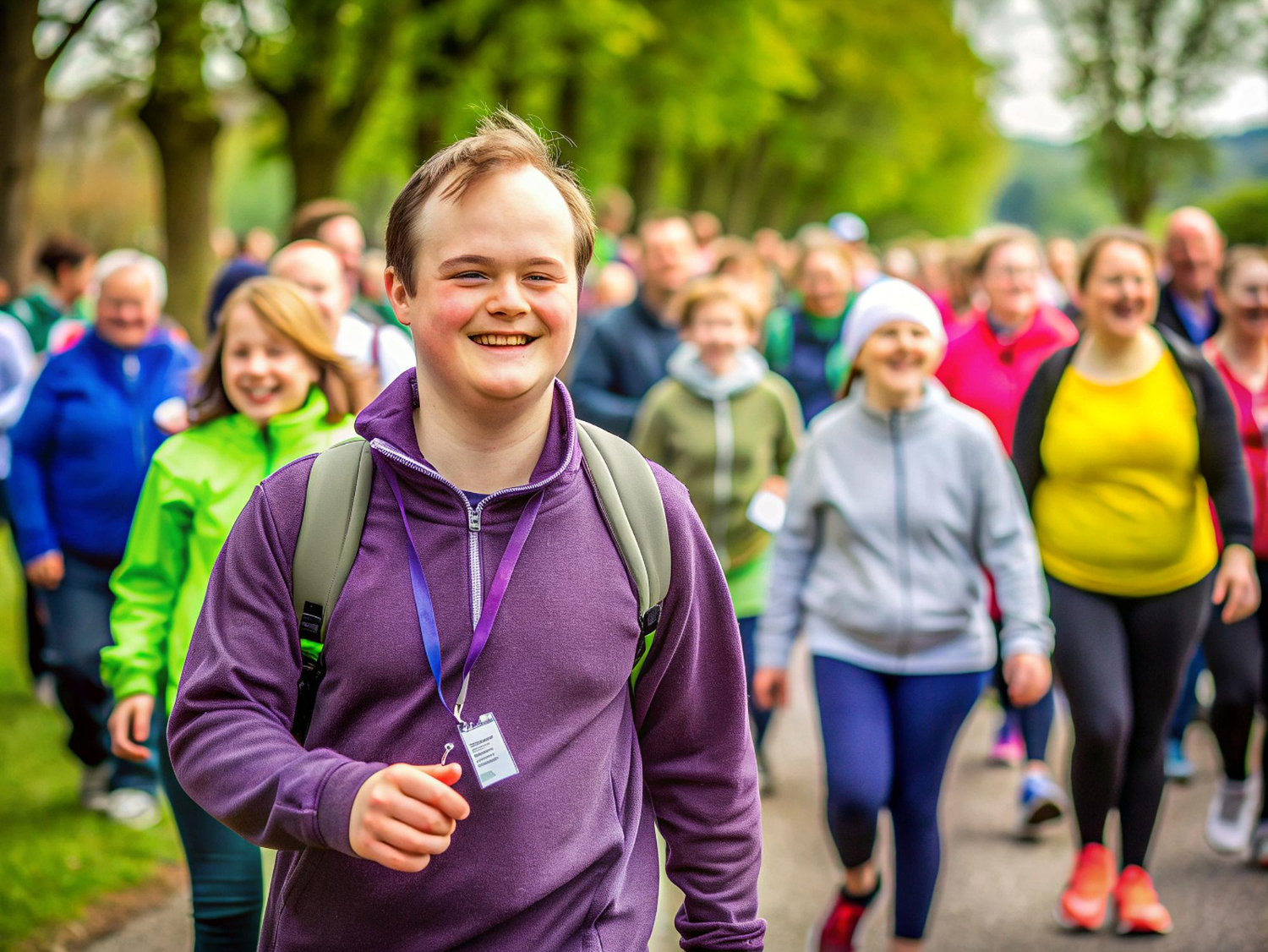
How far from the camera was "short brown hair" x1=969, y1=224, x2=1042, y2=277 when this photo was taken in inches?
285

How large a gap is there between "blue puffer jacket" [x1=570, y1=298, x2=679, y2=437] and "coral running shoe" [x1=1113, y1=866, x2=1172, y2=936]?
3.42 m

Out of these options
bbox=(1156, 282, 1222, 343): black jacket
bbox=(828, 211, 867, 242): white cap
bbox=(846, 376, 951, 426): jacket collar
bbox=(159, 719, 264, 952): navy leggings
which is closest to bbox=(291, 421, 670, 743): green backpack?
bbox=(159, 719, 264, 952): navy leggings

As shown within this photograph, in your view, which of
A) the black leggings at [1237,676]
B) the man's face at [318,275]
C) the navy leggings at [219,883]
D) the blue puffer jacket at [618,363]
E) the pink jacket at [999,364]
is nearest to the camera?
the navy leggings at [219,883]

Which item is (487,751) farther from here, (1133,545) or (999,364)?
(999,364)

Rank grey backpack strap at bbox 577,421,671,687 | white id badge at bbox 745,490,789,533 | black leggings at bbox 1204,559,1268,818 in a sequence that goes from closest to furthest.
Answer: grey backpack strap at bbox 577,421,671,687, white id badge at bbox 745,490,789,533, black leggings at bbox 1204,559,1268,818

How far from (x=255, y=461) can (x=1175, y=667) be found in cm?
326

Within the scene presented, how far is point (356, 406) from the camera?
14.2 feet

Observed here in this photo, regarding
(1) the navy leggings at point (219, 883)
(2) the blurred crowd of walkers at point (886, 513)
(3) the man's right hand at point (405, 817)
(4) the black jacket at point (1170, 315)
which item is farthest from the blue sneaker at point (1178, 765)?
(3) the man's right hand at point (405, 817)

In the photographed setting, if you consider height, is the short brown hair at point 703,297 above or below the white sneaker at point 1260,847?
above

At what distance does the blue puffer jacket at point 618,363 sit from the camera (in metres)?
7.68

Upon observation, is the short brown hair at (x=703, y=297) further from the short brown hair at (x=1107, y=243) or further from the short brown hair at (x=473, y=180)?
the short brown hair at (x=473, y=180)

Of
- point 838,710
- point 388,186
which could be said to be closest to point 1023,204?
point 388,186

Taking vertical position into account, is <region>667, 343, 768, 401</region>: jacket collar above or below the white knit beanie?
below

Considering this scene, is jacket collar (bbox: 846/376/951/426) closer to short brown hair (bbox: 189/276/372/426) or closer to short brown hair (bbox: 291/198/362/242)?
short brown hair (bbox: 189/276/372/426)
